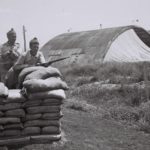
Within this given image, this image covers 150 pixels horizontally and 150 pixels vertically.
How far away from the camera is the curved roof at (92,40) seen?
74.0 ft

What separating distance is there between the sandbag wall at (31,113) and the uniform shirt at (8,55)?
6.01 feet

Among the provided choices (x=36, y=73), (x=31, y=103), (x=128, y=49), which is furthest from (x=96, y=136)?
(x=128, y=49)

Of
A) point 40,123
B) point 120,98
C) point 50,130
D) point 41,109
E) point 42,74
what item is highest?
point 42,74

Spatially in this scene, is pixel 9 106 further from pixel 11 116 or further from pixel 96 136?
pixel 96 136

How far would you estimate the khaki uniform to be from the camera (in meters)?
7.26

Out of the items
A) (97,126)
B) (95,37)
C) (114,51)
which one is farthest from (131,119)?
(95,37)

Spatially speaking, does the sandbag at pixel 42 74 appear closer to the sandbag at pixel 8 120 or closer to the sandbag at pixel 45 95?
the sandbag at pixel 45 95

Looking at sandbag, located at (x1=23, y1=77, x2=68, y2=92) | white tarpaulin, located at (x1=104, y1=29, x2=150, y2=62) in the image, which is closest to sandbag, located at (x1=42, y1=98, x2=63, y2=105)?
sandbag, located at (x1=23, y1=77, x2=68, y2=92)

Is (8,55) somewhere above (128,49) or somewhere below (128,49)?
above

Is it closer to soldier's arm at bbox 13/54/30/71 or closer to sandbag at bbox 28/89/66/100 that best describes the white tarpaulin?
soldier's arm at bbox 13/54/30/71

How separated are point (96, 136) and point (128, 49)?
57.2 feet

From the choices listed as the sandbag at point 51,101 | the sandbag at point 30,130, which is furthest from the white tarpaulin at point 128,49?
the sandbag at point 30,130

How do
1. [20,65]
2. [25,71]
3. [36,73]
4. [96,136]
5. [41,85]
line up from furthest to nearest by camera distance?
[20,65] < [96,136] < [25,71] < [36,73] < [41,85]

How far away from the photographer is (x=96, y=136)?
6211 millimetres
